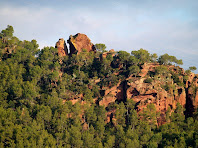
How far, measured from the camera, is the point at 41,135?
7269 centimetres

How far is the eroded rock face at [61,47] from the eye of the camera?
128775mm

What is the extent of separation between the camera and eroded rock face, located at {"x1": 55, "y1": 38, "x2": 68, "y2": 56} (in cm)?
12877

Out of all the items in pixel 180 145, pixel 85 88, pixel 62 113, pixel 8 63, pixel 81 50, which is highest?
pixel 81 50

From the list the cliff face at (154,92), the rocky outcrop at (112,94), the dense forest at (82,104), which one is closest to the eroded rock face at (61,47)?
the dense forest at (82,104)

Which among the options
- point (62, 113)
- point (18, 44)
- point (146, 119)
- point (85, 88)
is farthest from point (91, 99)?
point (18, 44)

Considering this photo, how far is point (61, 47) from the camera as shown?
130375 mm

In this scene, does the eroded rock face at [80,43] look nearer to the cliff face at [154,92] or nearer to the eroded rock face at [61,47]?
the eroded rock face at [61,47]

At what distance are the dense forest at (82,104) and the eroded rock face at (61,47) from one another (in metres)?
5.32

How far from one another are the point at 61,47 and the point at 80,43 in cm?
1158

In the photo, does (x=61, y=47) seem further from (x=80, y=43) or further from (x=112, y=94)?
(x=112, y=94)

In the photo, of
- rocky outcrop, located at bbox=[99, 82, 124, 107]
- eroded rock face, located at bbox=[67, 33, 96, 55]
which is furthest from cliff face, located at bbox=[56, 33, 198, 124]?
eroded rock face, located at bbox=[67, 33, 96, 55]

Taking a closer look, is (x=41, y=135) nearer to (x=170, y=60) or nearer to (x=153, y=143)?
(x=153, y=143)

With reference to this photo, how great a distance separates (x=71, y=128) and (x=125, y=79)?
37315mm

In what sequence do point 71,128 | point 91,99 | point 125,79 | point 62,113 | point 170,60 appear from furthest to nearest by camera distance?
point 170,60 < point 125,79 < point 91,99 < point 62,113 < point 71,128
